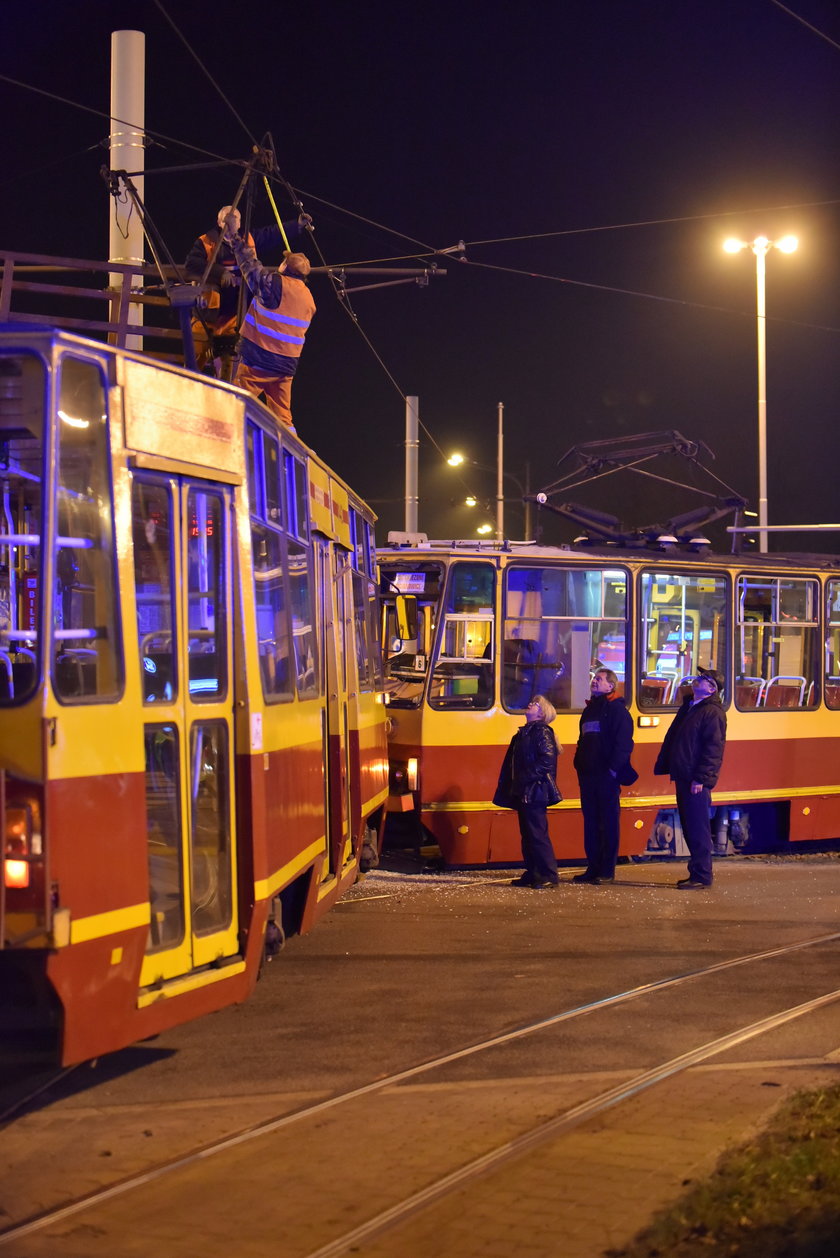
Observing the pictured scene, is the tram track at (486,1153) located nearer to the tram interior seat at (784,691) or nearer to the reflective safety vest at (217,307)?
the reflective safety vest at (217,307)

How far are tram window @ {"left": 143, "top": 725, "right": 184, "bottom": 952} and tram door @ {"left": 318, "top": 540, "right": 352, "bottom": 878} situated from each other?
9.13ft

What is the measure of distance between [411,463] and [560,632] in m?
11.6

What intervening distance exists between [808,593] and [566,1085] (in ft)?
32.8

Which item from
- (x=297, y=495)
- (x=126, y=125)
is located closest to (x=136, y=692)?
(x=297, y=495)

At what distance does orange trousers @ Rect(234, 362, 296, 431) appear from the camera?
8.68 m

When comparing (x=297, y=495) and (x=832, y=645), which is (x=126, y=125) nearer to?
(x=297, y=495)

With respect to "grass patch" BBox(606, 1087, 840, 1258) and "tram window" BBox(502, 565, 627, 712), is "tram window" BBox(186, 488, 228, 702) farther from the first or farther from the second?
"tram window" BBox(502, 565, 627, 712)

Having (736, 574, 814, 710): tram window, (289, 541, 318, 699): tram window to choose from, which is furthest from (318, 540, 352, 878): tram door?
(736, 574, 814, 710): tram window

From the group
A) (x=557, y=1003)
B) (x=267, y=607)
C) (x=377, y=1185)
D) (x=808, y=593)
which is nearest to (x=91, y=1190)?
(x=377, y=1185)

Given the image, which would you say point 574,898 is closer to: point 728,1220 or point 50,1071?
point 50,1071

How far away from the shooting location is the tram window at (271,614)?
6738 mm

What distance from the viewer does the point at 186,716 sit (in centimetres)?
601

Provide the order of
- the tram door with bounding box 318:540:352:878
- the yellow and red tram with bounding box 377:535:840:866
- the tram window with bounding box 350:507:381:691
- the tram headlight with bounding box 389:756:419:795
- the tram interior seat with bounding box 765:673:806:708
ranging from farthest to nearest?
the tram interior seat with bounding box 765:673:806:708, the yellow and red tram with bounding box 377:535:840:866, the tram headlight with bounding box 389:756:419:795, the tram window with bounding box 350:507:381:691, the tram door with bounding box 318:540:352:878

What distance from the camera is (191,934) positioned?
5961 millimetres
